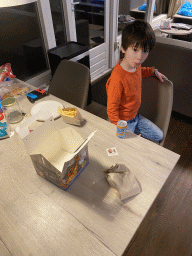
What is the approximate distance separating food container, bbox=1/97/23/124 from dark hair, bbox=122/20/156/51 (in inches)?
29.3

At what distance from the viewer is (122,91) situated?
1.24m

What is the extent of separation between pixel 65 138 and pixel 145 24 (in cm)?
79

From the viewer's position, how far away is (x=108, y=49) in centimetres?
339

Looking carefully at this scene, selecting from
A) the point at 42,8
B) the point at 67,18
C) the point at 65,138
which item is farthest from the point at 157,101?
the point at 67,18

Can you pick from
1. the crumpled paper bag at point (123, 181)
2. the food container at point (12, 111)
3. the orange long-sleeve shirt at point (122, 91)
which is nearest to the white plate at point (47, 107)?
the food container at point (12, 111)

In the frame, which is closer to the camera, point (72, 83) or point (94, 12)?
point (72, 83)

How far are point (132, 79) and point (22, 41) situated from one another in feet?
5.56

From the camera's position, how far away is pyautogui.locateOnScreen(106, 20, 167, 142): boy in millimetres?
1049

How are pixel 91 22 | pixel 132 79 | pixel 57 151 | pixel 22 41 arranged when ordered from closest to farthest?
pixel 57 151
pixel 132 79
pixel 22 41
pixel 91 22

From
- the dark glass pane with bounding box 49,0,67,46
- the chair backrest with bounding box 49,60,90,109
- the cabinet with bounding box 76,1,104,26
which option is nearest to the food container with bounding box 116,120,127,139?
the chair backrest with bounding box 49,60,90,109

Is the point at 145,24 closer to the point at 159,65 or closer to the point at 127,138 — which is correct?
the point at 127,138

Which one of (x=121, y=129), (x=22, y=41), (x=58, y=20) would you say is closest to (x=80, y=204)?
(x=121, y=129)

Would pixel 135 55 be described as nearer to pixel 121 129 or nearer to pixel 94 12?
pixel 121 129

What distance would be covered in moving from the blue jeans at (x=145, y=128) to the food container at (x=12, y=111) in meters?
0.74
